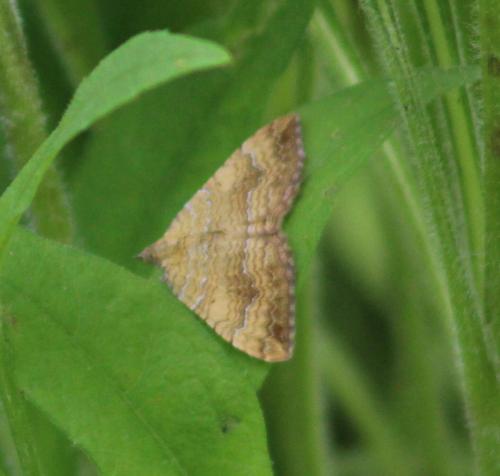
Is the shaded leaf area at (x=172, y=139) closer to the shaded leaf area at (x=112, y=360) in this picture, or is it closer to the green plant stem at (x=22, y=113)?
the green plant stem at (x=22, y=113)

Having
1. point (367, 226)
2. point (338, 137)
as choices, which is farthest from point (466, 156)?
point (367, 226)

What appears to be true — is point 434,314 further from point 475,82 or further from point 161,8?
point 475,82

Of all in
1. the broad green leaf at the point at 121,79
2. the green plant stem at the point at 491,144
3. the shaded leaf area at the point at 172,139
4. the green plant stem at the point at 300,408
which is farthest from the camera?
the green plant stem at the point at 300,408

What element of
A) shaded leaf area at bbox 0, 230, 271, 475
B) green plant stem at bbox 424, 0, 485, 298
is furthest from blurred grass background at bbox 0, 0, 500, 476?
shaded leaf area at bbox 0, 230, 271, 475

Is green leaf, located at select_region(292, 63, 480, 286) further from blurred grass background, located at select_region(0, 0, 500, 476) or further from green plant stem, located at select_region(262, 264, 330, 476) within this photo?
green plant stem, located at select_region(262, 264, 330, 476)

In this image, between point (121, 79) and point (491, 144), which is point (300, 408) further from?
point (121, 79)

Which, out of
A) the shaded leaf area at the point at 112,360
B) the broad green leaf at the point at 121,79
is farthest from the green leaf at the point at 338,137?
the broad green leaf at the point at 121,79
